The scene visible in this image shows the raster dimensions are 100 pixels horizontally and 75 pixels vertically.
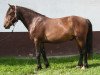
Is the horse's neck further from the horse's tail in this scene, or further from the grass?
the horse's tail

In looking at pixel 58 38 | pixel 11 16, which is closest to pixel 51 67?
pixel 58 38

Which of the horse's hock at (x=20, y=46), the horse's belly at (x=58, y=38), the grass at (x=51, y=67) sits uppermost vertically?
the horse's belly at (x=58, y=38)

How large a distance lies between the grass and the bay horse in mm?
429

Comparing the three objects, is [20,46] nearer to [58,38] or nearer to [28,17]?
[28,17]

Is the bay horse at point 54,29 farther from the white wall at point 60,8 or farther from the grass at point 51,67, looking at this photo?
the white wall at point 60,8

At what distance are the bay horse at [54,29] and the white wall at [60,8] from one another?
2613 mm

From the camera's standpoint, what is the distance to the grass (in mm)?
10580

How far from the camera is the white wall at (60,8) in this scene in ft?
45.1

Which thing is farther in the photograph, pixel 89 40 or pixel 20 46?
pixel 20 46

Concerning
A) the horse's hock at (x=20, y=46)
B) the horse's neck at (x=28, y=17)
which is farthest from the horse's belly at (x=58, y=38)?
the horse's hock at (x=20, y=46)

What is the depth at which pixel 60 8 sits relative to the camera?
14289 millimetres

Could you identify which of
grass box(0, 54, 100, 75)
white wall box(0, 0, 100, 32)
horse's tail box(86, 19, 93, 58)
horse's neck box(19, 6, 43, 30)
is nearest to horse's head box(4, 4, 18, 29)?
horse's neck box(19, 6, 43, 30)

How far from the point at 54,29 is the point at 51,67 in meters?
1.30

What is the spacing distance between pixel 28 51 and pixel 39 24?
3.16 m
